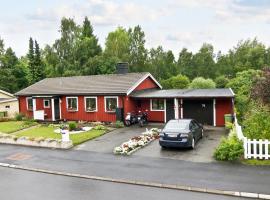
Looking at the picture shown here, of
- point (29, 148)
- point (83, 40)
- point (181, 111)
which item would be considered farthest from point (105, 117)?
Result: point (83, 40)

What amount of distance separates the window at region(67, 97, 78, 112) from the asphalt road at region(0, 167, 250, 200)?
54.8 ft

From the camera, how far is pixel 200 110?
27.5m

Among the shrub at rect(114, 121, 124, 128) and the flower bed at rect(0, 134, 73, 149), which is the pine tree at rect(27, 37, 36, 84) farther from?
the flower bed at rect(0, 134, 73, 149)

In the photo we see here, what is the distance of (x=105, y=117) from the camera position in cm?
2941

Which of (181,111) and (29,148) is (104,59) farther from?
(29,148)

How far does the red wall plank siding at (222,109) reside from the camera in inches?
1039

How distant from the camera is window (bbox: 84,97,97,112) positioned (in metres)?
30.0

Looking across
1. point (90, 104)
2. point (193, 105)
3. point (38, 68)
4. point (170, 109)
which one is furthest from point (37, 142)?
point (38, 68)

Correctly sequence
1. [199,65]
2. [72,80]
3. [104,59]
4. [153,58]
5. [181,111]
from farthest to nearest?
[153,58] → [199,65] → [104,59] → [72,80] → [181,111]

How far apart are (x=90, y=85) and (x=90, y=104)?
96.8 inches

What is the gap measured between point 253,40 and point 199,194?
6959cm

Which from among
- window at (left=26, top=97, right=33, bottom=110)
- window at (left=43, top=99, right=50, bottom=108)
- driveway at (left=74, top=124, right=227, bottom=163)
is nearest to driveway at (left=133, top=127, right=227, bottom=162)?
driveway at (left=74, top=124, right=227, bottom=163)

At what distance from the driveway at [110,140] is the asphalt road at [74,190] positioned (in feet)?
17.8

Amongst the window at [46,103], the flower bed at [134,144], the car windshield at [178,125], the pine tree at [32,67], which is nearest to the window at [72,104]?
the window at [46,103]
